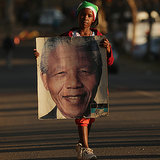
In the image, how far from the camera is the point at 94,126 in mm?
10836

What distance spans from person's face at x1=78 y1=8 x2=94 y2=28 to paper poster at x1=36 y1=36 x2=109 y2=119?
0.17 meters

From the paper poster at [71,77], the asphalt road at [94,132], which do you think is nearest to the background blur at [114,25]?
the asphalt road at [94,132]

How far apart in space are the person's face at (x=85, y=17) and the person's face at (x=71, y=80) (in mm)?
301

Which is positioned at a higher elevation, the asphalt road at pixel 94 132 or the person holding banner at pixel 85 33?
the person holding banner at pixel 85 33

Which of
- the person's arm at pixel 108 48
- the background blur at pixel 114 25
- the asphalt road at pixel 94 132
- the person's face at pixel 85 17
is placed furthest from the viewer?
the background blur at pixel 114 25

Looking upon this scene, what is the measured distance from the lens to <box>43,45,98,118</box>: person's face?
7.30 metres

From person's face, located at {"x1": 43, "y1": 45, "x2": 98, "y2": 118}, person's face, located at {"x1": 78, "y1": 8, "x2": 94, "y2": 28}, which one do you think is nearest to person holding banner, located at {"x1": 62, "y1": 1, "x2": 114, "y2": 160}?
person's face, located at {"x1": 78, "y1": 8, "x2": 94, "y2": 28}

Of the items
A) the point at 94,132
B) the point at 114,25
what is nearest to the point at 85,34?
the point at 94,132

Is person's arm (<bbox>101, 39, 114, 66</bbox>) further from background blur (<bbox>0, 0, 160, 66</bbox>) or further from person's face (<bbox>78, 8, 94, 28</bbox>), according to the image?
background blur (<bbox>0, 0, 160, 66</bbox>)

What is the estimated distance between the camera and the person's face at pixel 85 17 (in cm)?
733

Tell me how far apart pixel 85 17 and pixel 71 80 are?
724 millimetres

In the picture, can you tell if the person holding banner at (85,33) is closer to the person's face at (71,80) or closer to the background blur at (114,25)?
the person's face at (71,80)

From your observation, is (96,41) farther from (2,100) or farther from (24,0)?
(24,0)

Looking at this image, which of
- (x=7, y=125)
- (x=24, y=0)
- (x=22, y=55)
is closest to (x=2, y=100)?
(x=7, y=125)
